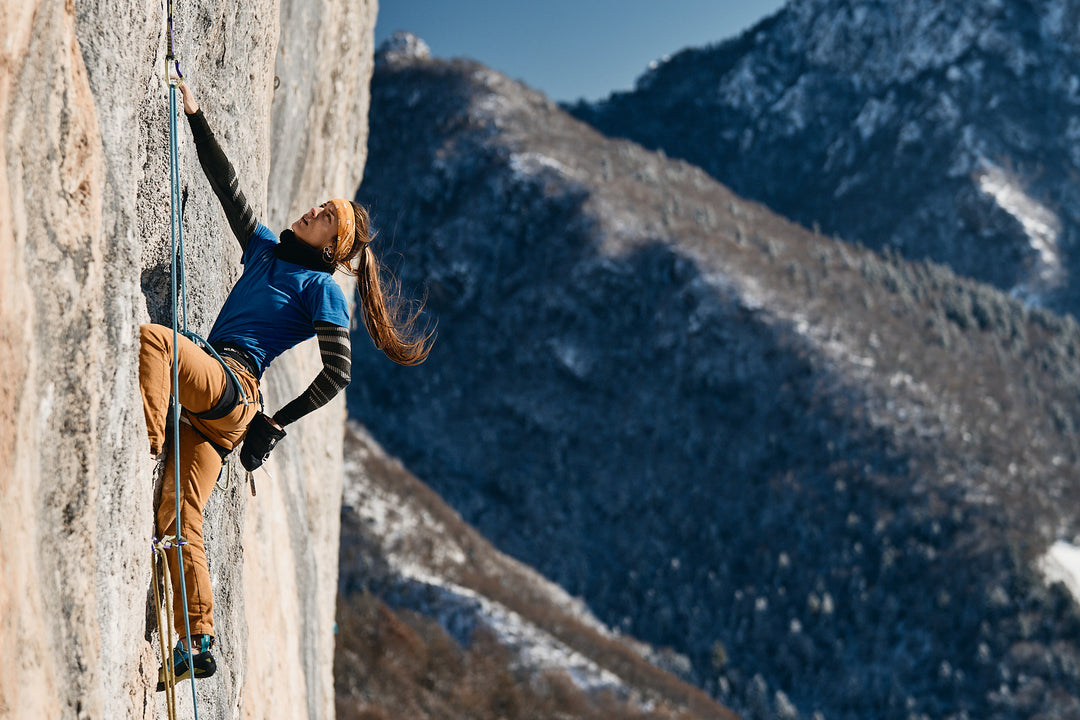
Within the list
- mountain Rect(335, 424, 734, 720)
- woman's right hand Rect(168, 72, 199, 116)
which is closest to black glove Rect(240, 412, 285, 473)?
woman's right hand Rect(168, 72, 199, 116)

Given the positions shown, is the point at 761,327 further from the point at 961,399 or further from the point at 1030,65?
the point at 1030,65

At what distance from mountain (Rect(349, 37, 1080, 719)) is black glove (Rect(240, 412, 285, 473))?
36.6 m

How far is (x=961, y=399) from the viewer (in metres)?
49.5

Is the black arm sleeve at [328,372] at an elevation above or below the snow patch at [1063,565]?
above

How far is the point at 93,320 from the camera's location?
333 centimetres

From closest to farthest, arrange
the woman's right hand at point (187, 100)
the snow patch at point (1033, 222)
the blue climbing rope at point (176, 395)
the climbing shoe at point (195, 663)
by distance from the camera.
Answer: the blue climbing rope at point (176, 395) < the climbing shoe at point (195, 663) < the woman's right hand at point (187, 100) < the snow patch at point (1033, 222)

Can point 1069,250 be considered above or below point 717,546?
above

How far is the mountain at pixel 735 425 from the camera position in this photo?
37.8m

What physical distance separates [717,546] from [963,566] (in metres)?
12.6

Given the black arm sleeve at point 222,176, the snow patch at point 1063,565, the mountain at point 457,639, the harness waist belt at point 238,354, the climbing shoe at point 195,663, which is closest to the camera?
the climbing shoe at point 195,663

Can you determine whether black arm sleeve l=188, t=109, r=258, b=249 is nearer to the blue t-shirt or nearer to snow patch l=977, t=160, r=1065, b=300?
the blue t-shirt

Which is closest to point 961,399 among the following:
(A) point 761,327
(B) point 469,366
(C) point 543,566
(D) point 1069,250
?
(A) point 761,327

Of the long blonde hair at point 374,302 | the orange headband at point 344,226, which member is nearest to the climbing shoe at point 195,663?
the long blonde hair at point 374,302

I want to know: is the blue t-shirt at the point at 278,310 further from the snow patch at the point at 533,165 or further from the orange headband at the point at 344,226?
the snow patch at the point at 533,165
